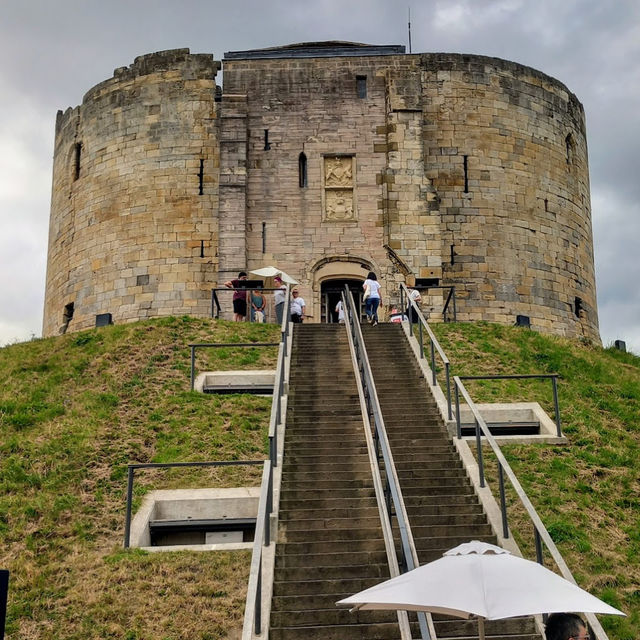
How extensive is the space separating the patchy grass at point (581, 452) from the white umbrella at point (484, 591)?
99.1 inches

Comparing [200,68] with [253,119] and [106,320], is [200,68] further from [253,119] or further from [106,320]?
[106,320]

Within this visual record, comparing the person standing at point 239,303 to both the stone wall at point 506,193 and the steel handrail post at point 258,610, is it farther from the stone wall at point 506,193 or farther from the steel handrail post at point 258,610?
the steel handrail post at point 258,610

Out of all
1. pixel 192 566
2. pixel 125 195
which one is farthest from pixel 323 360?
pixel 125 195

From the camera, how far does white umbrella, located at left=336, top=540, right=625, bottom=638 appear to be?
5301 mm

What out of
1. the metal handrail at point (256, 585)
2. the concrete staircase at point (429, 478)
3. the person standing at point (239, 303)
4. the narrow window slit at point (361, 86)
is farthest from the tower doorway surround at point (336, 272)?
the metal handrail at point (256, 585)

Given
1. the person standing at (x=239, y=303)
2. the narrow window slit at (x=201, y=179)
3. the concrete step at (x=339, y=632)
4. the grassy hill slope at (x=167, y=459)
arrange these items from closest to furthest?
the concrete step at (x=339, y=632) → the grassy hill slope at (x=167, y=459) → the person standing at (x=239, y=303) → the narrow window slit at (x=201, y=179)

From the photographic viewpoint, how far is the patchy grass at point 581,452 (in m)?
8.70

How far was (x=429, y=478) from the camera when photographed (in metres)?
9.74

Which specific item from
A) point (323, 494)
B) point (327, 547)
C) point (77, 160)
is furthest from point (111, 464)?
point (77, 160)

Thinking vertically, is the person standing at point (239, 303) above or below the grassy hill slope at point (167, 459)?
above

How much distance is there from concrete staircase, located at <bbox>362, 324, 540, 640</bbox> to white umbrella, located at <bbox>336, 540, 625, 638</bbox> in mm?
1859

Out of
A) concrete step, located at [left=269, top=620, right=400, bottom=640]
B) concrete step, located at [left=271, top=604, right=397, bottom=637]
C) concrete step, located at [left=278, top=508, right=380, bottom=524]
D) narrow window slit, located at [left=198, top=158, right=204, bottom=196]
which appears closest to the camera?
concrete step, located at [left=269, top=620, right=400, bottom=640]

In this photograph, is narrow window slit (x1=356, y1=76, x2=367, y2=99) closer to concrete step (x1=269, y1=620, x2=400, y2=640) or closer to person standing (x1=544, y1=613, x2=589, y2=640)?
concrete step (x1=269, y1=620, x2=400, y2=640)

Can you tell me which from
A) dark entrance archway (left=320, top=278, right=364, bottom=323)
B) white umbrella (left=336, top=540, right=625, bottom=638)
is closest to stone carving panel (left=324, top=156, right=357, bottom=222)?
dark entrance archway (left=320, top=278, right=364, bottom=323)
